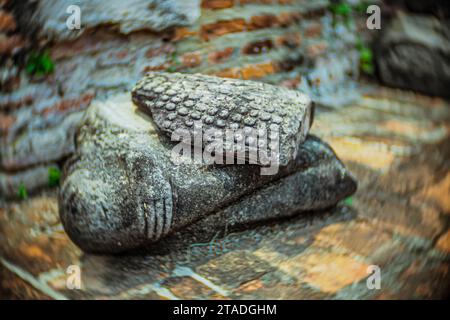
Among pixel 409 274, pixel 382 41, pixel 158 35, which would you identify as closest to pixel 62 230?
pixel 158 35

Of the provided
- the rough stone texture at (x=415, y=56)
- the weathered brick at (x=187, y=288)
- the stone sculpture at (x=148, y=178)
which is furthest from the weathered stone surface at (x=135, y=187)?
the rough stone texture at (x=415, y=56)

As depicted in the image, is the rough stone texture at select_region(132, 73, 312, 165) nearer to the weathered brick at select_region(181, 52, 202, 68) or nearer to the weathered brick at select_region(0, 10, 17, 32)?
the weathered brick at select_region(181, 52, 202, 68)

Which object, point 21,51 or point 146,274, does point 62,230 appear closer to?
point 146,274

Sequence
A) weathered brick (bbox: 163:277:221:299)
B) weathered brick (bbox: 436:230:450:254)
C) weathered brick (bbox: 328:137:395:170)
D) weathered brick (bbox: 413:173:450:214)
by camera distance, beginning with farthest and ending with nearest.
Result: weathered brick (bbox: 328:137:395:170)
weathered brick (bbox: 413:173:450:214)
weathered brick (bbox: 436:230:450:254)
weathered brick (bbox: 163:277:221:299)

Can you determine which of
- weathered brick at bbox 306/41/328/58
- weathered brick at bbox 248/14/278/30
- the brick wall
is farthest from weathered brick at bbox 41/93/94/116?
weathered brick at bbox 306/41/328/58

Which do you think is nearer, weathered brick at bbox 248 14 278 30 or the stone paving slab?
the stone paving slab

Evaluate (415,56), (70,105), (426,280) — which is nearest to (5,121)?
(70,105)

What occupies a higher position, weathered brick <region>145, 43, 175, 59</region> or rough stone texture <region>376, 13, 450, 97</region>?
weathered brick <region>145, 43, 175, 59</region>
